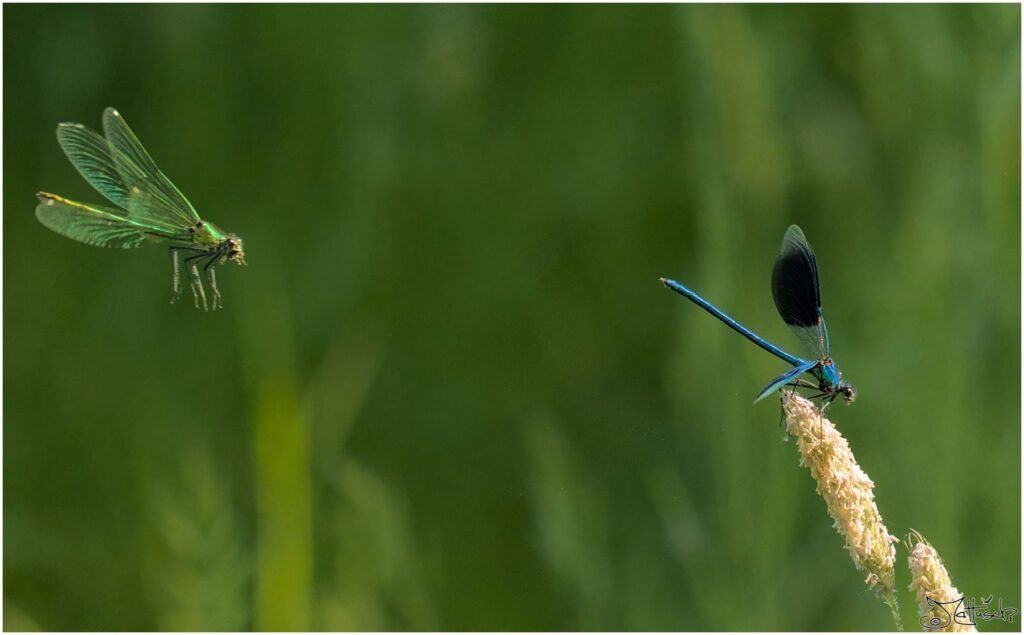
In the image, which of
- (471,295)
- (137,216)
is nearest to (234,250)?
(137,216)

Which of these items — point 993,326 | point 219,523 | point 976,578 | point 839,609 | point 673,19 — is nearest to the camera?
point 219,523

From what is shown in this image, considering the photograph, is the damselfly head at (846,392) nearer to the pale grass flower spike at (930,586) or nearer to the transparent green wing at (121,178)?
the pale grass flower spike at (930,586)

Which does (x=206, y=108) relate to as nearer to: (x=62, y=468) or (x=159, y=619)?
(x=62, y=468)

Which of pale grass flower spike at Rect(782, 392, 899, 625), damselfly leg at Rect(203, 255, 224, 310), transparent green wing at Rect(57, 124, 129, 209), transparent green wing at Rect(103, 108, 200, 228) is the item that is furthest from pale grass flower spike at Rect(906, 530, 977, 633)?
transparent green wing at Rect(57, 124, 129, 209)

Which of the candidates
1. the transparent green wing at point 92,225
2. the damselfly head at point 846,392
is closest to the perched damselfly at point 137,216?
the transparent green wing at point 92,225

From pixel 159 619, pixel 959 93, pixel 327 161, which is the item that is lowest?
pixel 159 619

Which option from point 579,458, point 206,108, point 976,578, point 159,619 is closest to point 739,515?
point 976,578
